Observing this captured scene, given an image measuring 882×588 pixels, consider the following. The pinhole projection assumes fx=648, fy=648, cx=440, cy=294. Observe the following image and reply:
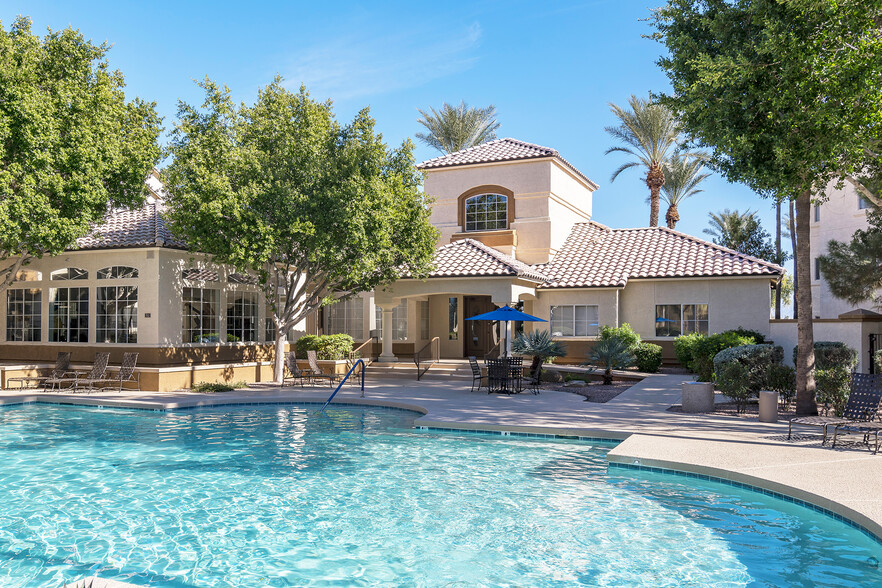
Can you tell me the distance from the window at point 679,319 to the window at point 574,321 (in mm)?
2582

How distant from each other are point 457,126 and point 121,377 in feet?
92.2

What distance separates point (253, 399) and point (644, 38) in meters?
13.9

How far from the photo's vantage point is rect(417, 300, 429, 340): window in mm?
28659

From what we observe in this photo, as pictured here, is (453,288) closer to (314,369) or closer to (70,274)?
(314,369)

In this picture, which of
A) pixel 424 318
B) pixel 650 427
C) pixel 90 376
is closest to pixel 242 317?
pixel 90 376

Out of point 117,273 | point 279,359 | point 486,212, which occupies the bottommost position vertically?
point 279,359

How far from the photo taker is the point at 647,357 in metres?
25.0

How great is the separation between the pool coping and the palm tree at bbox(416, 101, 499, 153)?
90.2 feet

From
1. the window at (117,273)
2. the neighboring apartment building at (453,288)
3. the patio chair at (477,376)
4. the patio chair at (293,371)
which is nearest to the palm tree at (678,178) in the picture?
the neighboring apartment building at (453,288)

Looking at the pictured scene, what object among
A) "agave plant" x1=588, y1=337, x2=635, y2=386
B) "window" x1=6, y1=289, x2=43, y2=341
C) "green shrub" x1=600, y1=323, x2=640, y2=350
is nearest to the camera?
"agave plant" x1=588, y1=337, x2=635, y2=386

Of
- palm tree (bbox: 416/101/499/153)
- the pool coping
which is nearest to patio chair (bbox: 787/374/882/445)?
the pool coping

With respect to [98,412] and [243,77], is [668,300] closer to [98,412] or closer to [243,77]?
[243,77]

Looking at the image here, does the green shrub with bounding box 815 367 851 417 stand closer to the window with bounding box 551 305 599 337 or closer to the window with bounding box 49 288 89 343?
the window with bounding box 551 305 599 337

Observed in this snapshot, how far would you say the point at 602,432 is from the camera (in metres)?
12.8
